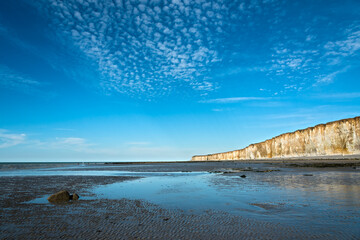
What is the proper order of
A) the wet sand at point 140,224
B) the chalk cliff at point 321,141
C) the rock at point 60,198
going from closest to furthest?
the wet sand at point 140,224, the rock at point 60,198, the chalk cliff at point 321,141

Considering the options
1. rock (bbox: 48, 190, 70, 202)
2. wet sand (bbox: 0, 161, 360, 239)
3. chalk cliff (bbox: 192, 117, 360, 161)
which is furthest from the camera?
chalk cliff (bbox: 192, 117, 360, 161)

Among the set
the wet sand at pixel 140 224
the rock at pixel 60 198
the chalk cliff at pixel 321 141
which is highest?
the chalk cliff at pixel 321 141

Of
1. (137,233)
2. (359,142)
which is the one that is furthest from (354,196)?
(359,142)

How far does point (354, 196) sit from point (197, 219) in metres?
7.02

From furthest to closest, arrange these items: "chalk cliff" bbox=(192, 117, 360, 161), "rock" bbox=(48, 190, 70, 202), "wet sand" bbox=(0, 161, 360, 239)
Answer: "chalk cliff" bbox=(192, 117, 360, 161)
"rock" bbox=(48, 190, 70, 202)
"wet sand" bbox=(0, 161, 360, 239)

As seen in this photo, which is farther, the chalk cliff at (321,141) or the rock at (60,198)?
the chalk cliff at (321,141)

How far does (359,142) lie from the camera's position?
45844mm

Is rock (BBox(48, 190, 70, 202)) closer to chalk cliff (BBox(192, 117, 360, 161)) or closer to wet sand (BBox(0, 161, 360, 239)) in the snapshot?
wet sand (BBox(0, 161, 360, 239))

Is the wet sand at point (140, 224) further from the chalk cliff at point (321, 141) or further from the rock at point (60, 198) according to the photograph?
the chalk cliff at point (321, 141)

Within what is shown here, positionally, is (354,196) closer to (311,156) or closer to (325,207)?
(325,207)

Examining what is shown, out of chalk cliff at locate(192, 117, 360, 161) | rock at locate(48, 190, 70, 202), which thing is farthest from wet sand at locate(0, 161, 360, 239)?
chalk cliff at locate(192, 117, 360, 161)

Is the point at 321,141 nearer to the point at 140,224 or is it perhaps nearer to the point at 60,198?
the point at 140,224

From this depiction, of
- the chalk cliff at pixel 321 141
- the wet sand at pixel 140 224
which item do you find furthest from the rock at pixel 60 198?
the chalk cliff at pixel 321 141

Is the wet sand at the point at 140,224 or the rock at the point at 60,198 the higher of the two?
the rock at the point at 60,198
